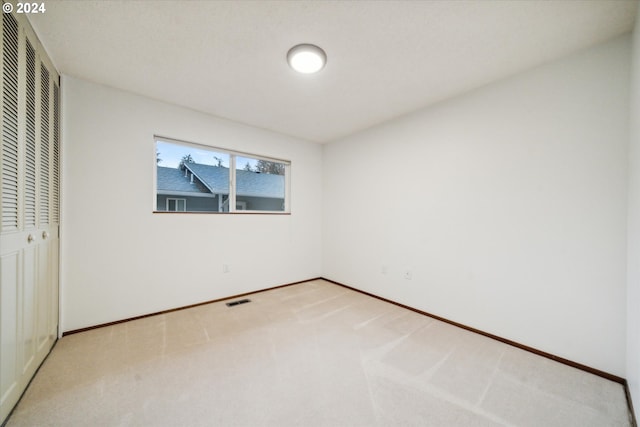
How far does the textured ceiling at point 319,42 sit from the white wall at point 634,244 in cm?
46

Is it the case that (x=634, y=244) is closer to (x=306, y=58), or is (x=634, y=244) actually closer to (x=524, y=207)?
(x=524, y=207)

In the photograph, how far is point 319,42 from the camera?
6.19 feet

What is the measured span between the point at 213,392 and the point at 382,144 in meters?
3.31

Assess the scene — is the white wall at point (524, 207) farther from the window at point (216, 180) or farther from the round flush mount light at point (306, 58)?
the window at point (216, 180)

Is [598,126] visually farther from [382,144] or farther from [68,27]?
[68,27]

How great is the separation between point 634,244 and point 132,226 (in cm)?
428

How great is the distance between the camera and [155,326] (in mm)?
2555

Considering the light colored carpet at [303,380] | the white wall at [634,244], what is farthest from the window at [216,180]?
the white wall at [634,244]

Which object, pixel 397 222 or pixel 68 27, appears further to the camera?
pixel 397 222

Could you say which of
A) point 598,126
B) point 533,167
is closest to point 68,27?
point 533,167

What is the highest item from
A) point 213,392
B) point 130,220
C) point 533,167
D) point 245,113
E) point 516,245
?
point 245,113

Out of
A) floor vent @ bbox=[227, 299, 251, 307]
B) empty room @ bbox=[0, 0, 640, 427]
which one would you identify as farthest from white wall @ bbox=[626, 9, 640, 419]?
floor vent @ bbox=[227, 299, 251, 307]

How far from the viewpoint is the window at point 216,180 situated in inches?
118

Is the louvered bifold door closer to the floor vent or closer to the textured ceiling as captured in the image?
the textured ceiling
